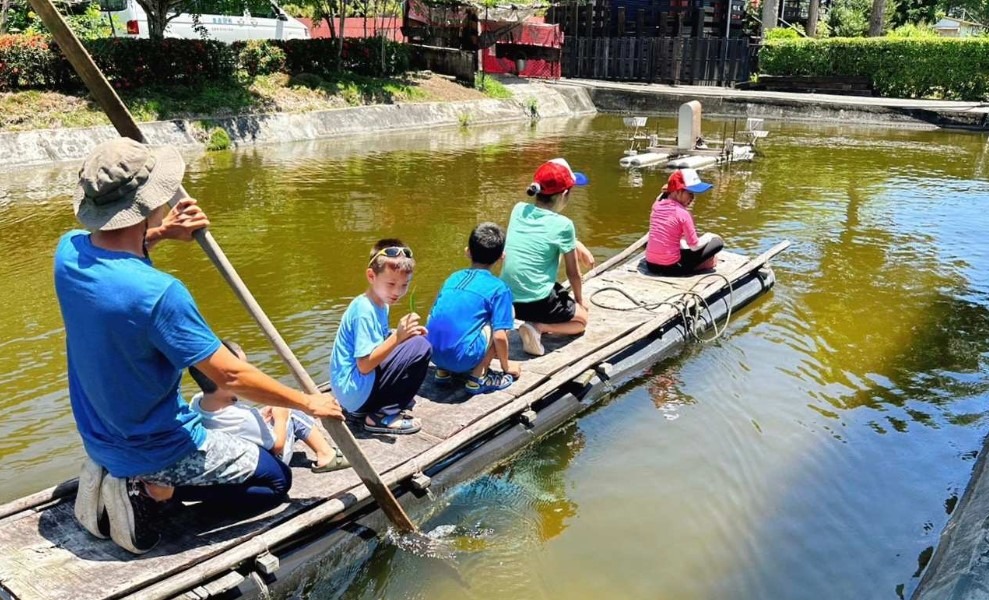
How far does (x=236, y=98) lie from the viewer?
19984mm

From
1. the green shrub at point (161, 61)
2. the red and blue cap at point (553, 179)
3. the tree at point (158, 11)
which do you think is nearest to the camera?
the red and blue cap at point (553, 179)

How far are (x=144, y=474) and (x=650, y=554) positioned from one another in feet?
9.52

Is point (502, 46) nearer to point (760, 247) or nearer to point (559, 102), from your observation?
point (559, 102)

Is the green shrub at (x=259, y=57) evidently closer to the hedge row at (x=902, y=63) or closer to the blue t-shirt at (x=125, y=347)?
the blue t-shirt at (x=125, y=347)

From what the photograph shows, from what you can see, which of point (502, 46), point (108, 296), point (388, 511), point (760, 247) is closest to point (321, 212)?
point (760, 247)

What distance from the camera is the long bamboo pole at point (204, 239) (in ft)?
10.1

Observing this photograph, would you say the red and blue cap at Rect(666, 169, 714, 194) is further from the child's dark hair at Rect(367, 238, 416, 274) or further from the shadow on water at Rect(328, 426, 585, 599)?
the child's dark hair at Rect(367, 238, 416, 274)

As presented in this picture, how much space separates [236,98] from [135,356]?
1845cm

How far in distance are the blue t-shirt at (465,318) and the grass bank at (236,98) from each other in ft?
47.8

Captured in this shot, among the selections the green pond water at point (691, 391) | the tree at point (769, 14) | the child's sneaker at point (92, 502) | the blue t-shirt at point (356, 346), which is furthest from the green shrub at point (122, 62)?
the tree at point (769, 14)

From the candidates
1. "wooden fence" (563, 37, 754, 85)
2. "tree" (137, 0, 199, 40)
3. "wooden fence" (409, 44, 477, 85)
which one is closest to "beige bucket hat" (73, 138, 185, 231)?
"tree" (137, 0, 199, 40)

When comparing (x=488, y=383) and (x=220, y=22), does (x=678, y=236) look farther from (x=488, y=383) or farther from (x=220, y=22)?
(x=220, y=22)

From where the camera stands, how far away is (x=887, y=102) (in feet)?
87.5

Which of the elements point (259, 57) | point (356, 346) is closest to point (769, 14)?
point (259, 57)
